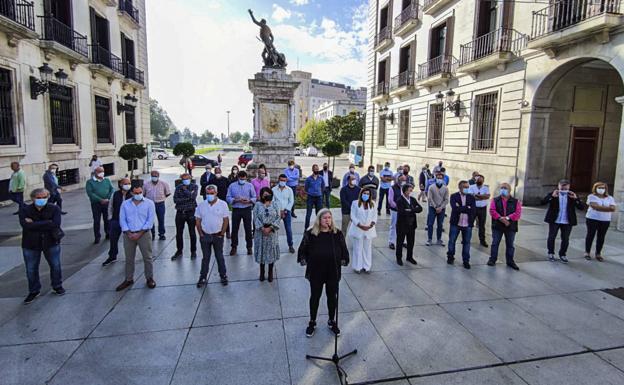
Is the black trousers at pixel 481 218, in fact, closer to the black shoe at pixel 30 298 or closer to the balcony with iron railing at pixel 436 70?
the black shoe at pixel 30 298

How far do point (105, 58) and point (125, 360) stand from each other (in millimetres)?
21283

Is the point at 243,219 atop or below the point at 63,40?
below

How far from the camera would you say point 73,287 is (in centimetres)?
588

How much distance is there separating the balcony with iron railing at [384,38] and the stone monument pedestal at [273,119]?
13.1m

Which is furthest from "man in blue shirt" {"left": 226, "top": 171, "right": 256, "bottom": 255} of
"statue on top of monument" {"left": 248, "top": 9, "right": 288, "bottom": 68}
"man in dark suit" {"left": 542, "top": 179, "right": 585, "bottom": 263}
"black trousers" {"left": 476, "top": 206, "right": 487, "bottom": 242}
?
"statue on top of monument" {"left": 248, "top": 9, "right": 288, "bottom": 68}

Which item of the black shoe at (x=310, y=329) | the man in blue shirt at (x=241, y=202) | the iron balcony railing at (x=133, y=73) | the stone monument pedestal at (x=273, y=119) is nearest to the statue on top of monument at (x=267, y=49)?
the stone monument pedestal at (x=273, y=119)

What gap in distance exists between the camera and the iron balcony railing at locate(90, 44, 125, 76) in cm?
1877

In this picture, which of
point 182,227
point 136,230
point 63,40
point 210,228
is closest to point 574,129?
point 210,228

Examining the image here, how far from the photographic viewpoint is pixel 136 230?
584cm

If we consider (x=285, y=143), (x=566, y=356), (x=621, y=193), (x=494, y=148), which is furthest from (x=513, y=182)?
(x=566, y=356)

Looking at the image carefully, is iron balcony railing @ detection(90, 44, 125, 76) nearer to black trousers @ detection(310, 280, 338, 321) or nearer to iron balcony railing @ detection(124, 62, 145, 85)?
iron balcony railing @ detection(124, 62, 145, 85)

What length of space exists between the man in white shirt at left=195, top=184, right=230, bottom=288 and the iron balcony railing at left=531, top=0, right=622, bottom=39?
12519 mm

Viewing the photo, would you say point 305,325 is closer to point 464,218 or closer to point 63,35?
point 464,218

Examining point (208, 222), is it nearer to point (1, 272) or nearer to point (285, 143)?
point (1, 272)
